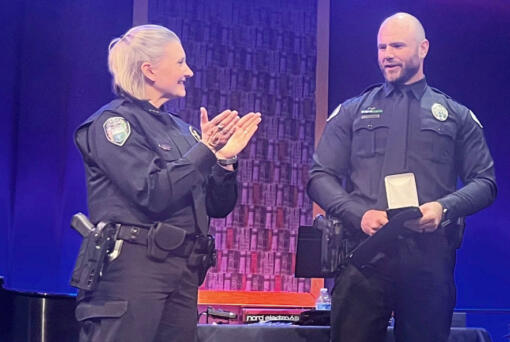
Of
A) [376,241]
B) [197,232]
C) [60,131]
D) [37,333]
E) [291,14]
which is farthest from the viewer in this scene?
[291,14]

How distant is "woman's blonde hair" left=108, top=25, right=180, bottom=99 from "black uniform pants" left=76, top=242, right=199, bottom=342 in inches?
21.3

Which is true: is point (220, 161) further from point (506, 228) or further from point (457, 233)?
point (506, 228)

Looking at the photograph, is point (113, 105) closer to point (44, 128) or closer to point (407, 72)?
point (407, 72)

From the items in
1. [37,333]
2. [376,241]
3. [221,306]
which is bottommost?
[221,306]

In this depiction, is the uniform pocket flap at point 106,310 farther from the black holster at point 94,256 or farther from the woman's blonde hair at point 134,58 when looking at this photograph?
the woman's blonde hair at point 134,58

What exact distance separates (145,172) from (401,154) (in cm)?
96

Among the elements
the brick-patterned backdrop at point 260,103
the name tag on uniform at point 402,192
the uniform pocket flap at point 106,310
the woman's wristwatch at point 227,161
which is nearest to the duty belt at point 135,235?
the uniform pocket flap at point 106,310

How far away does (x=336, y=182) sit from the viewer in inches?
106

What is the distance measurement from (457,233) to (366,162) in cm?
40

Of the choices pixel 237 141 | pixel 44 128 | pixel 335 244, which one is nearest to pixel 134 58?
pixel 237 141

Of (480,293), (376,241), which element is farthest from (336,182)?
(480,293)

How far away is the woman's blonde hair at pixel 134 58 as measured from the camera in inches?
92.5

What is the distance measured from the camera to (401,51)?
2727mm

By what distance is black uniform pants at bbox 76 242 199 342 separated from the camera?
6.71ft
